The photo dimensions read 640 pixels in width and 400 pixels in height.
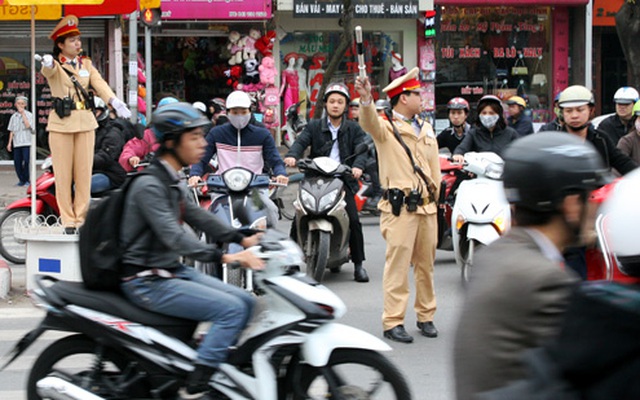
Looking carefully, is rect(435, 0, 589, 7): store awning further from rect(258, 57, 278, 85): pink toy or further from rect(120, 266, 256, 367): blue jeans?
rect(120, 266, 256, 367): blue jeans

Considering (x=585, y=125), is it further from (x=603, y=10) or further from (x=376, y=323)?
(x=603, y=10)

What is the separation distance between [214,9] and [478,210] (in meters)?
13.1

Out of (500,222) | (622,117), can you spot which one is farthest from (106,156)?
(622,117)

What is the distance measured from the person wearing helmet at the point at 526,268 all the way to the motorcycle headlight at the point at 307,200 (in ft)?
22.0

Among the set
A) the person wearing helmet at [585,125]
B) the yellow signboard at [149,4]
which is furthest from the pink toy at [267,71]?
the person wearing helmet at [585,125]

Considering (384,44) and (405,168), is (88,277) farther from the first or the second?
(384,44)

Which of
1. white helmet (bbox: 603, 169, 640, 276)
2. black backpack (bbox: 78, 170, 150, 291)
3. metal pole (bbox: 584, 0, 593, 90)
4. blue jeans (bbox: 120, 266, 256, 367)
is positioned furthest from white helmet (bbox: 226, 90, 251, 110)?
metal pole (bbox: 584, 0, 593, 90)

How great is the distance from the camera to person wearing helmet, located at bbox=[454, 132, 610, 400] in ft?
8.32

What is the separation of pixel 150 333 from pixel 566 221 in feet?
8.51

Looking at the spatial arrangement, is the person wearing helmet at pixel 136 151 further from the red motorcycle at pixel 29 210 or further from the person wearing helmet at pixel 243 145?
the person wearing helmet at pixel 243 145

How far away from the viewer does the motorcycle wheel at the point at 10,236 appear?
35.4 feet

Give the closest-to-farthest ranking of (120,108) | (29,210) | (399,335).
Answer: (399,335)
(120,108)
(29,210)

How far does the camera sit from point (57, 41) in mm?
9344

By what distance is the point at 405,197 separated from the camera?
721 cm
